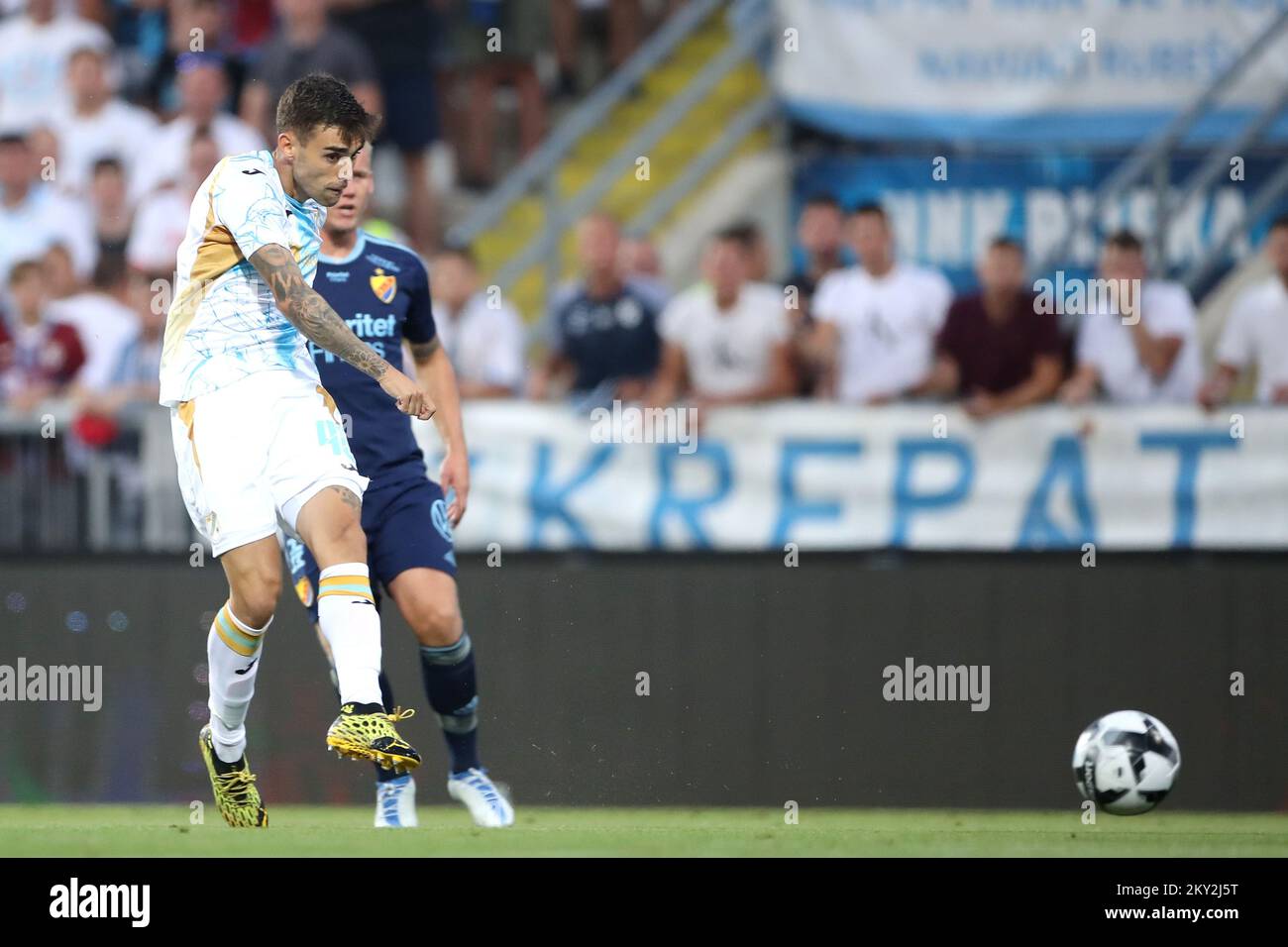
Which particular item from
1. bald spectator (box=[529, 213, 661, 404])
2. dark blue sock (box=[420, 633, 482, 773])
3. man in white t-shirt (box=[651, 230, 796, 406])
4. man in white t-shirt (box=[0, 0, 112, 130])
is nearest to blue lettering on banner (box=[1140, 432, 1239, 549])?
man in white t-shirt (box=[651, 230, 796, 406])

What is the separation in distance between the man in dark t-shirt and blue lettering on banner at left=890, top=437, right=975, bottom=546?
0.75ft

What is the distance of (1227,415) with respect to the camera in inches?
443

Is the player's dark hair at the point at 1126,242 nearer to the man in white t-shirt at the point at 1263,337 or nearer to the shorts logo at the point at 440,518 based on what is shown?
the man in white t-shirt at the point at 1263,337

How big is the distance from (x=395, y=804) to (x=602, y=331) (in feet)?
13.6

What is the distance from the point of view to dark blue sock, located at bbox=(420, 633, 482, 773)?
866cm

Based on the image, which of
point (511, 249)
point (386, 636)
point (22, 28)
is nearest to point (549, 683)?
point (386, 636)

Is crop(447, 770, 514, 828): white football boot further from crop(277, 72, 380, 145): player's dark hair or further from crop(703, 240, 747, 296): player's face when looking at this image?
crop(703, 240, 747, 296): player's face

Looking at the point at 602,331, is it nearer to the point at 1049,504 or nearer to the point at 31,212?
the point at 1049,504

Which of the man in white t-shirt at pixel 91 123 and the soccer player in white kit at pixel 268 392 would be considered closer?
the soccer player in white kit at pixel 268 392

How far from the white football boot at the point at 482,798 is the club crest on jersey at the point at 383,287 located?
1904 mm

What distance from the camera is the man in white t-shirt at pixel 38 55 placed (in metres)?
14.6

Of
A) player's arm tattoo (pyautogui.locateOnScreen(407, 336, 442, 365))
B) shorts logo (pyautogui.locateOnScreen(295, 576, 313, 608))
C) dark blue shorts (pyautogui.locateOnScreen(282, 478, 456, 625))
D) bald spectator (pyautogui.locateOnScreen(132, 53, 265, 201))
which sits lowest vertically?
shorts logo (pyautogui.locateOnScreen(295, 576, 313, 608))

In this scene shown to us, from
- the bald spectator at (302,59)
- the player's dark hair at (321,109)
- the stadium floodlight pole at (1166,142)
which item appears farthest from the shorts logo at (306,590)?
the bald spectator at (302,59)
